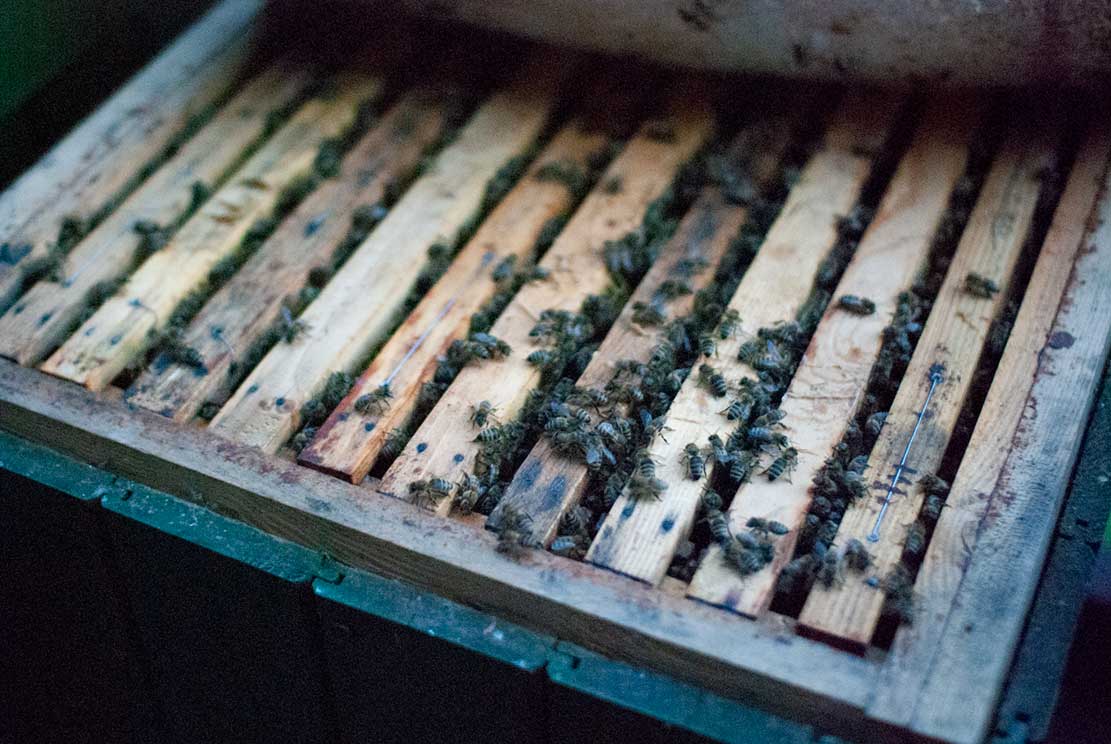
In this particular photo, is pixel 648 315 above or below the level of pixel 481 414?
above

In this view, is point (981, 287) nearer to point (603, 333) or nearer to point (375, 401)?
point (603, 333)

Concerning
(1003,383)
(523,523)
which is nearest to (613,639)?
(523,523)

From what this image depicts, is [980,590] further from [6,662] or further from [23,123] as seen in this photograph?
[23,123]

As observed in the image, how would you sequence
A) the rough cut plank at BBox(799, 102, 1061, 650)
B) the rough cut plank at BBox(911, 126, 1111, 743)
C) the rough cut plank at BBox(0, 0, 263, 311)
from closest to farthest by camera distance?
1. the rough cut plank at BBox(911, 126, 1111, 743)
2. the rough cut plank at BBox(799, 102, 1061, 650)
3. the rough cut plank at BBox(0, 0, 263, 311)

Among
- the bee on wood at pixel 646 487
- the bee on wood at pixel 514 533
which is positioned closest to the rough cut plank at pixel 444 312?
the bee on wood at pixel 514 533

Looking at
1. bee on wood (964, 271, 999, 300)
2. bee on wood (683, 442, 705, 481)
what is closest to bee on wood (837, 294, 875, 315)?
bee on wood (964, 271, 999, 300)

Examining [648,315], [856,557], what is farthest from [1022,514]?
[648,315]

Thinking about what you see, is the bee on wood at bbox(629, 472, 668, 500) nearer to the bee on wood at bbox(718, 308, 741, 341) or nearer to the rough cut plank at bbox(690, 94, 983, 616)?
the rough cut plank at bbox(690, 94, 983, 616)

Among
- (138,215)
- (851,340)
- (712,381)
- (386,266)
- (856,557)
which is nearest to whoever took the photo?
(856,557)
